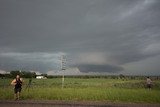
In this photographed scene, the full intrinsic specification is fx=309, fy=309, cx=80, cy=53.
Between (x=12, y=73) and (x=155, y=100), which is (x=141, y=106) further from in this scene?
(x=12, y=73)

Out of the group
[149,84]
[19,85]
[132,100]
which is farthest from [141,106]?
[149,84]

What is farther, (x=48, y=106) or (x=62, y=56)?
(x=62, y=56)

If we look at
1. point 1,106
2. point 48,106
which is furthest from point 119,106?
point 1,106

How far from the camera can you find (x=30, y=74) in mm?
177625

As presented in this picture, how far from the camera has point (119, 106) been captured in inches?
875

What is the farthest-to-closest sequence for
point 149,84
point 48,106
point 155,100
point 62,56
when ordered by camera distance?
point 62,56
point 149,84
point 155,100
point 48,106

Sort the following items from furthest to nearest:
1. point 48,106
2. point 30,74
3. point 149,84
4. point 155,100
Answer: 1. point 30,74
2. point 149,84
3. point 155,100
4. point 48,106

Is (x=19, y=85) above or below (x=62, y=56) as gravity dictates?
below

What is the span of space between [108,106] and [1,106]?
763cm

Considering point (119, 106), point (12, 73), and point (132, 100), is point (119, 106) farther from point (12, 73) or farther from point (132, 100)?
point (12, 73)

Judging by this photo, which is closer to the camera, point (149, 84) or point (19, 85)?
point (19, 85)

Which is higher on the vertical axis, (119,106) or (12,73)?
(12,73)

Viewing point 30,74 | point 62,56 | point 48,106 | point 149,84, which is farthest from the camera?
point 30,74

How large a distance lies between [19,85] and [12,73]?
153 meters
